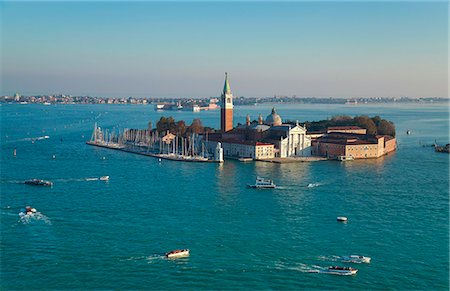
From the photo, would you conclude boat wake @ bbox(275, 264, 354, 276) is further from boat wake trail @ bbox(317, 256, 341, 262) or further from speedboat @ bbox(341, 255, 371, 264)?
speedboat @ bbox(341, 255, 371, 264)

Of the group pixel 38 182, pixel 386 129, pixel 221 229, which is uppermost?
pixel 386 129

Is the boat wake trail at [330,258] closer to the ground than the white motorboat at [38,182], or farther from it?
closer to the ground

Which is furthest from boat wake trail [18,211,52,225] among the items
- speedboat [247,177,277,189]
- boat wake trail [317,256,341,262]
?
speedboat [247,177,277,189]

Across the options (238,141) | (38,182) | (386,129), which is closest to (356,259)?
(38,182)

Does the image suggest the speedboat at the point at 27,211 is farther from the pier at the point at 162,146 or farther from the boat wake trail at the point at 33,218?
the pier at the point at 162,146

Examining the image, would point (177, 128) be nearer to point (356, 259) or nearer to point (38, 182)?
point (38, 182)

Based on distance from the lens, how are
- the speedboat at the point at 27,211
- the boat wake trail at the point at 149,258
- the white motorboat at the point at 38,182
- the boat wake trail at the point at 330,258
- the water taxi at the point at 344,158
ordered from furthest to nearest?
the water taxi at the point at 344,158 < the white motorboat at the point at 38,182 < the speedboat at the point at 27,211 < the boat wake trail at the point at 330,258 < the boat wake trail at the point at 149,258

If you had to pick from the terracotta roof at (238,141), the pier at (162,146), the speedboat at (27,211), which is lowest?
the speedboat at (27,211)

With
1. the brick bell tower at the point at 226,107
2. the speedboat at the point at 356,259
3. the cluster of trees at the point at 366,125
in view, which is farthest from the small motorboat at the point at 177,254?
the cluster of trees at the point at 366,125

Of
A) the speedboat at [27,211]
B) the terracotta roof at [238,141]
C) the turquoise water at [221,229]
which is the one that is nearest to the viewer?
the turquoise water at [221,229]
